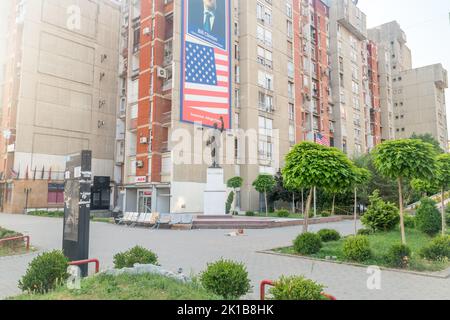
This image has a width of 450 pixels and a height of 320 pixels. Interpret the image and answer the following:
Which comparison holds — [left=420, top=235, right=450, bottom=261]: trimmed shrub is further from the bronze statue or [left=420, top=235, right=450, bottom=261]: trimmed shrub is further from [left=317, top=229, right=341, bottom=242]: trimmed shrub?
the bronze statue

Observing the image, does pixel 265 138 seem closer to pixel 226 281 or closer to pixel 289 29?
pixel 289 29

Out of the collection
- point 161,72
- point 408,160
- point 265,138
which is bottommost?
point 408,160

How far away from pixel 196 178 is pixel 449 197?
2488cm

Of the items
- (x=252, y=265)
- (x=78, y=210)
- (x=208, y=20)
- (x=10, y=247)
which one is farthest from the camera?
(x=208, y=20)

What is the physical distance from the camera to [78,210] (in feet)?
26.0

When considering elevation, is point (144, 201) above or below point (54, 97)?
below

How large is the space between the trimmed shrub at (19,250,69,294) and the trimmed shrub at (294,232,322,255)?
7.42m

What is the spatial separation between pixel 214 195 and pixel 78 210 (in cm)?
1684

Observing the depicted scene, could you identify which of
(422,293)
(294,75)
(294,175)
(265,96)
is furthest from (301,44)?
(422,293)

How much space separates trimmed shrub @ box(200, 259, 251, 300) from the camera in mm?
5781

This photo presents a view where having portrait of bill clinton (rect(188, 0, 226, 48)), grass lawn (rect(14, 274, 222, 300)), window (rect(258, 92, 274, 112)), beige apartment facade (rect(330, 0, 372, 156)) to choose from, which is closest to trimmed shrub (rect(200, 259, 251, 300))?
grass lawn (rect(14, 274, 222, 300))

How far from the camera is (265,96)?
135 feet

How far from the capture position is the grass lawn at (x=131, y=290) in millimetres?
5090

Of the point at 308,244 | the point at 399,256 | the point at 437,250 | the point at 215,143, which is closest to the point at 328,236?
the point at 308,244
